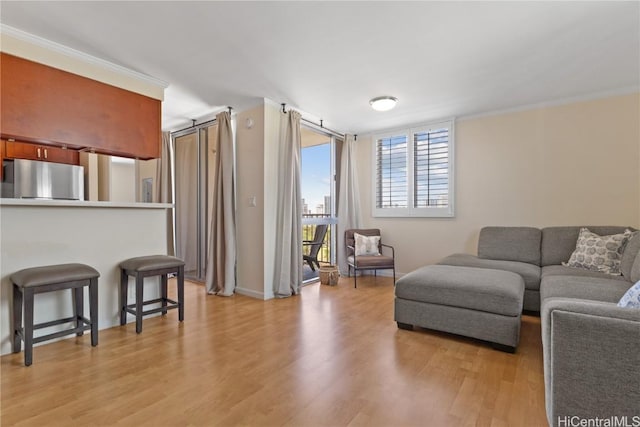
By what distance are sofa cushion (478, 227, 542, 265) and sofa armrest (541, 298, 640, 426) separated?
8.41 ft

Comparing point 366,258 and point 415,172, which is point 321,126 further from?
point 366,258

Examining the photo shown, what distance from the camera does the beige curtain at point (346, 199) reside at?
4984mm

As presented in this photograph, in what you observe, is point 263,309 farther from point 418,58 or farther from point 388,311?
point 418,58

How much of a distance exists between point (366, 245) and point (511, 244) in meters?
1.83

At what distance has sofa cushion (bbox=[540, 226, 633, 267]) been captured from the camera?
3.26m

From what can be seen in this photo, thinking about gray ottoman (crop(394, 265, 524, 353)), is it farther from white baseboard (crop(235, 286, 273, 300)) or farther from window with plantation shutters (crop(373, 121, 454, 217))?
window with plantation shutters (crop(373, 121, 454, 217))

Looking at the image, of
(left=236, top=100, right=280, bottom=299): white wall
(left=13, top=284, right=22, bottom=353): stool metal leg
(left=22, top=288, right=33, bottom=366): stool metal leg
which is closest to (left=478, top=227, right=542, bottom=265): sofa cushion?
(left=236, top=100, right=280, bottom=299): white wall

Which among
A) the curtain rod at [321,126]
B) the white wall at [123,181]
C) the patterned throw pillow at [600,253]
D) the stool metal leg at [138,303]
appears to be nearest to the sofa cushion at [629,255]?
the patterned throw pillow at [600,253]

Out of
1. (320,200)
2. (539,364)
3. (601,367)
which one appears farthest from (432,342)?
(320,200)

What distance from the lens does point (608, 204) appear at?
3.44 metres

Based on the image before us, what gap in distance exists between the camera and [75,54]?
8.50 ft

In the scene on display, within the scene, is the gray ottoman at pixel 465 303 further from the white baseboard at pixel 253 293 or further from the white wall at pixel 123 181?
the white wall at pixel 123 181

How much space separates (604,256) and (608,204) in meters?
0.94

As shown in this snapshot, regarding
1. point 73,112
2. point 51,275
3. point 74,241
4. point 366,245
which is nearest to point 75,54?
point 73,112
